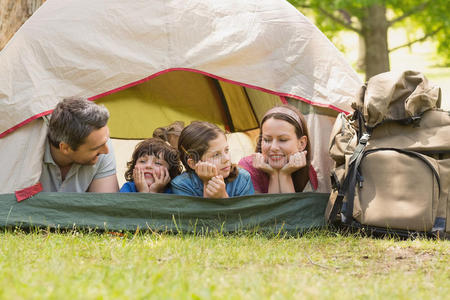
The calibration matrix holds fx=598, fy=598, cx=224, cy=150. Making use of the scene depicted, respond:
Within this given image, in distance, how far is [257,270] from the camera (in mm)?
2596

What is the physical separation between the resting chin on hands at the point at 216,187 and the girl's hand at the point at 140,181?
47 centimetres

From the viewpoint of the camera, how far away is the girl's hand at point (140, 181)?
372cm

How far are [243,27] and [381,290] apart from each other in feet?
7.36

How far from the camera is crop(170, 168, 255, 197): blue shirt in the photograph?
3.64 m

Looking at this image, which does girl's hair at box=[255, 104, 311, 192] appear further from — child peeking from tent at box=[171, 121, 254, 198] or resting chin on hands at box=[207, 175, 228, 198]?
resting chin on hands at box=[207, 175, 228, 198]

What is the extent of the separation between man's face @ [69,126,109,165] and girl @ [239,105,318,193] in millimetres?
934

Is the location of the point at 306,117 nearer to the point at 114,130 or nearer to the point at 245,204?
the point at 245,204

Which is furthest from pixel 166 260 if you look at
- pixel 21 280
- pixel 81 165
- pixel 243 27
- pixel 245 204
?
pixel 243 27

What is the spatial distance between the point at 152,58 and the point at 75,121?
2.57 ft

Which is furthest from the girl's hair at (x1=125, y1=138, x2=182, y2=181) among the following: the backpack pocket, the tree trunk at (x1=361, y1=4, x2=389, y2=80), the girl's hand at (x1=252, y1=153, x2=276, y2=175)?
the tree trunk at (x1=361, y1=4, x2=389, y2=80)

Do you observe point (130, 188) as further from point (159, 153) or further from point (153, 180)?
point (159, 153)

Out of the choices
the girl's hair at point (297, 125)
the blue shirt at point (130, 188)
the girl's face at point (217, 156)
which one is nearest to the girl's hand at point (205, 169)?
the girl's face at point (217, 156)

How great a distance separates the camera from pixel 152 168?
380 centimetres

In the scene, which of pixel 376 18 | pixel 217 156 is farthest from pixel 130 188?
pixel 376 18
